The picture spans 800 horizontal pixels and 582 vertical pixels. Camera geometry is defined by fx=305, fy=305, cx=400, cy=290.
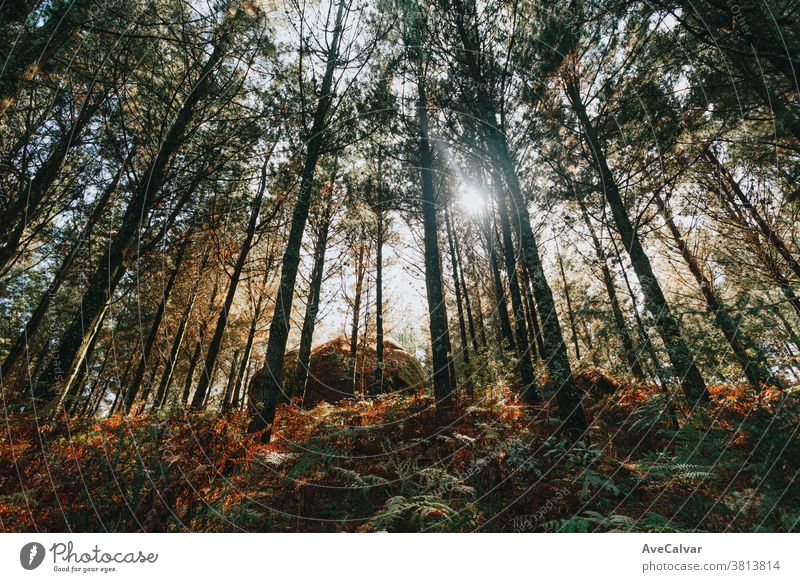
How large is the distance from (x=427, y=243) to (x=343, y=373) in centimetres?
886

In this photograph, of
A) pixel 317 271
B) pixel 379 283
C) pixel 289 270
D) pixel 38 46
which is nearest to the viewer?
pixel 38 46

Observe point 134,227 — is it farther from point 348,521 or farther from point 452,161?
point 452,161

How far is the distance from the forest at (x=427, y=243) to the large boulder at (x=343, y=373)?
0.96 metres

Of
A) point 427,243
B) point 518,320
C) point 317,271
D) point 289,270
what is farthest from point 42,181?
point 518,320

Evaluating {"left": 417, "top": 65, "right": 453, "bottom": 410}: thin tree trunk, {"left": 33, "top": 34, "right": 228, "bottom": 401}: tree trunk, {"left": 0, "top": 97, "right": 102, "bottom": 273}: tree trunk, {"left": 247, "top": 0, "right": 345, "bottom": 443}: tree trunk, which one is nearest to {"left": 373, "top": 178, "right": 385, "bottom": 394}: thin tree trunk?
{"left": 417, "top": 65, "right": 453, "bottom": 410}: thin tree trunk

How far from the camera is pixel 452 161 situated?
39.4 feet

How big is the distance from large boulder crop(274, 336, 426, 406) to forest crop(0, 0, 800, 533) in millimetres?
955

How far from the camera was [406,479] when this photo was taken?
4090 millimetres

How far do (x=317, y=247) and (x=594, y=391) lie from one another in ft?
37.7

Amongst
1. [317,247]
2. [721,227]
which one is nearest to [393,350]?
[317,247]

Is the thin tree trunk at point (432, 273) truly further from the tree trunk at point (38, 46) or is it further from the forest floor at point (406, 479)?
the tree trunk at point (38, 46)

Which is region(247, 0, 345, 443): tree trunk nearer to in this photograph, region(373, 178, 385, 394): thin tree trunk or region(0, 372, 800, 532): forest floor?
region(0, 372, 800, 532): forest floor

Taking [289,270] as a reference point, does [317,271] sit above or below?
above

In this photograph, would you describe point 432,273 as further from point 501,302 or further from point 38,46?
point 38,46
